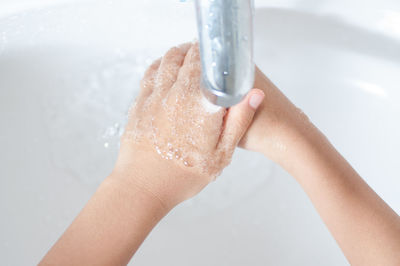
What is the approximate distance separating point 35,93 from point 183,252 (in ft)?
1.12

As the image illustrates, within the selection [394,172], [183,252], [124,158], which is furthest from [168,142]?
[394,172]

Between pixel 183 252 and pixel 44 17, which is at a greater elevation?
pixel 44 17

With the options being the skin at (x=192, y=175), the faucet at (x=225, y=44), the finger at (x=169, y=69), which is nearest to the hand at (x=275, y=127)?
the skin at (x=192, y=175)

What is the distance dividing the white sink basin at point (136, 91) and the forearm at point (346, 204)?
0.16 metres

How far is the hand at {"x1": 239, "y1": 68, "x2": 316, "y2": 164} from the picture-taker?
1.86ft

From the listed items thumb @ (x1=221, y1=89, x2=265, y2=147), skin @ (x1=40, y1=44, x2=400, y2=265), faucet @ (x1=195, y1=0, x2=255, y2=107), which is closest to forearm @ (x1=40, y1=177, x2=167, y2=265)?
skin @ (x1=40, y1=44, x2=400, y2=265)

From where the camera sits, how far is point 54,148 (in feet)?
2.24

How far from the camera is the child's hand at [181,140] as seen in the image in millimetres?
507

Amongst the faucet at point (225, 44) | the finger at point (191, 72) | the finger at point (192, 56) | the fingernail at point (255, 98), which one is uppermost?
the faucet at point (225, 44)

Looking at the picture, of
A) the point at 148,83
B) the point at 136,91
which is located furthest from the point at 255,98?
the point at 136,91

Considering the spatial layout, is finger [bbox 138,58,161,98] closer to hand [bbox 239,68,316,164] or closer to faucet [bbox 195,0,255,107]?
hand [bbox 239,68,316,164]

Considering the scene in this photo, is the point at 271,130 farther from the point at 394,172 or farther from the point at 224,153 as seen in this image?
the point at 394,172

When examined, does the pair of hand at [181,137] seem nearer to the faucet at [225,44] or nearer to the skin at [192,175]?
the skin at [192,175]

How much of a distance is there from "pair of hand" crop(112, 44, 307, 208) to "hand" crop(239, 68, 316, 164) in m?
0.04
